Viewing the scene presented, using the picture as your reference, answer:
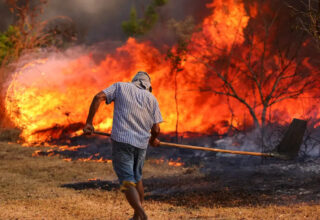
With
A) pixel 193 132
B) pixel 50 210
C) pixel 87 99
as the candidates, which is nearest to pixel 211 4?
pixel 193 132

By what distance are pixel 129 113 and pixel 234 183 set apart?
190 inches

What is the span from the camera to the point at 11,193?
763cm

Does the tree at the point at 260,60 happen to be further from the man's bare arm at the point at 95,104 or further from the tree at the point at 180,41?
the man's bare arm at the point at 95,104

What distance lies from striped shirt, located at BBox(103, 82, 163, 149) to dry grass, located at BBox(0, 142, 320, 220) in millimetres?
1570

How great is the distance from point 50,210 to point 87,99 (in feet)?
34.4

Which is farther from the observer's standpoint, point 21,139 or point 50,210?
point 21,139

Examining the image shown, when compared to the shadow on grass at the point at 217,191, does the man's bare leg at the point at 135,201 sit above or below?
above

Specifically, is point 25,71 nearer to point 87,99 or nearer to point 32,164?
point 87,99

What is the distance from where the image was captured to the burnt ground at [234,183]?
7156 millimetres

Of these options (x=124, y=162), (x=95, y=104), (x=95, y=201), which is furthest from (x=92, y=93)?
(x=124, y=162)

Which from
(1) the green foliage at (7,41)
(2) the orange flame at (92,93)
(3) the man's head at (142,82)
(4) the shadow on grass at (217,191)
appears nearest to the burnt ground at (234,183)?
(4) the shadow on grass at (217,191)

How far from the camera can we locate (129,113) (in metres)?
4.66

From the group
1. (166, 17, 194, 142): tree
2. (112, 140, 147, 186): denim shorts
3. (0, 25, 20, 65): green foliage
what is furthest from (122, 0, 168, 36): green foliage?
(112, 140, 147, 186): denim shorts

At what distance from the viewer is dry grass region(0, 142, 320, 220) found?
5676 mm
